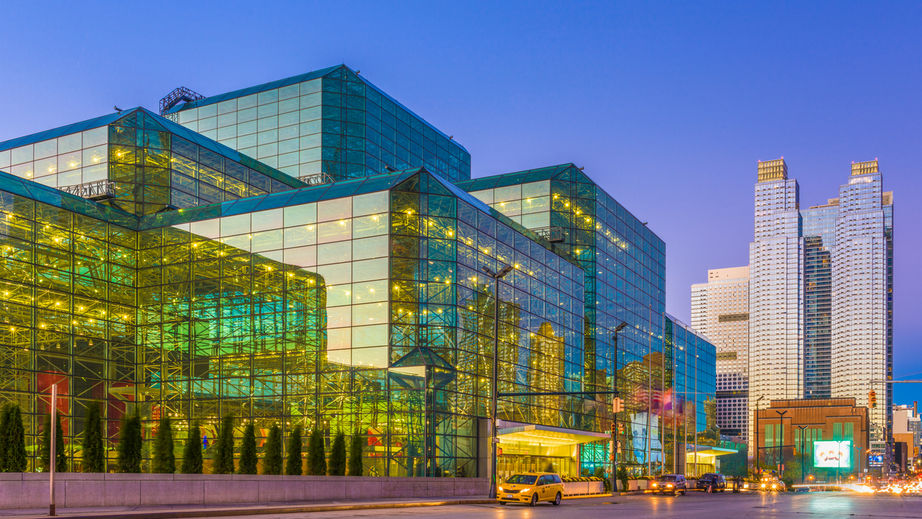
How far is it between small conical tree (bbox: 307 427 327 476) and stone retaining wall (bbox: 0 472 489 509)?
2.51 metres

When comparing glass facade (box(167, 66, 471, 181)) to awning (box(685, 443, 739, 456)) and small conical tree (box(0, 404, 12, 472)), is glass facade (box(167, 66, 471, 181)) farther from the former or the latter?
awning (box(685, 443, 739, 456))

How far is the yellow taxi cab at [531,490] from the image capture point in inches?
1698

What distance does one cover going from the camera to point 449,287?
57.4 meters

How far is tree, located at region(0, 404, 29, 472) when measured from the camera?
32.2m

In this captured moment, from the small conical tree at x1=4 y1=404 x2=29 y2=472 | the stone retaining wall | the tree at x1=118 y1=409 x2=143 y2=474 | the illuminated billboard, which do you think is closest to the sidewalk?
the stone retaining wall

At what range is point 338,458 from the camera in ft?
153

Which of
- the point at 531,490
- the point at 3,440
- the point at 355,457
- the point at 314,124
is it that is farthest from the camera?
the point at 314,124

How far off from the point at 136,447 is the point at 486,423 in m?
26.0

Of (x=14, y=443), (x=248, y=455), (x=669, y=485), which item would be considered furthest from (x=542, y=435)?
(x=14, y=443)

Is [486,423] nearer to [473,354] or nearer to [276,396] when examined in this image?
[473,354]

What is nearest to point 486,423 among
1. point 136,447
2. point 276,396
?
point 276,396

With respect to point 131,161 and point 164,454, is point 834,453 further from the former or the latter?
point 164,454

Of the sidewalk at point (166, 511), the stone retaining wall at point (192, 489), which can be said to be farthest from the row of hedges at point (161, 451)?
the sidewalk at point (166, 511)

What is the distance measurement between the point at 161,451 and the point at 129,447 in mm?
1774
